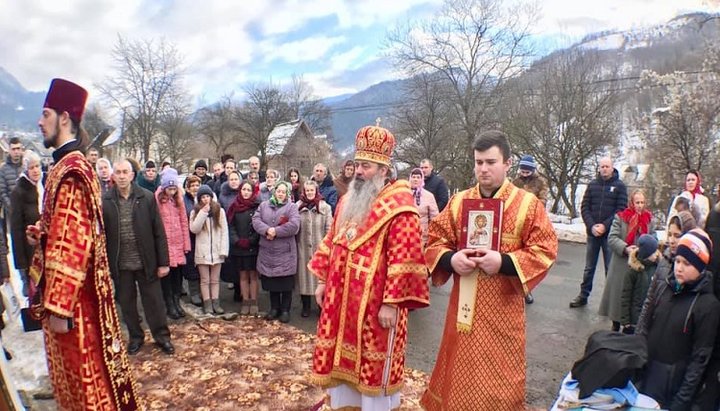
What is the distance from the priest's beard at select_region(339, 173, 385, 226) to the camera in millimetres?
3148

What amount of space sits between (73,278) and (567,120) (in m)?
22.0

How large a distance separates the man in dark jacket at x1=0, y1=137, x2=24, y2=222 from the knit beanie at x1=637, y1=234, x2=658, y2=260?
9.04 m

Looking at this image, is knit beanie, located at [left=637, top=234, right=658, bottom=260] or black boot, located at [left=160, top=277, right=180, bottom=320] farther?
black boot, located at [left=160, top=277, right=180, bottom=320]

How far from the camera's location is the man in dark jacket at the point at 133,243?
15.5 ft

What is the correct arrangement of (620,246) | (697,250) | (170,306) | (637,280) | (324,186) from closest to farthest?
(697,250)
(637,280)
(620,246)
(170,306)
(324,186)

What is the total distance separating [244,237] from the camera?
252 inches

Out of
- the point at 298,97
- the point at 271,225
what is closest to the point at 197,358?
the point at 271,225

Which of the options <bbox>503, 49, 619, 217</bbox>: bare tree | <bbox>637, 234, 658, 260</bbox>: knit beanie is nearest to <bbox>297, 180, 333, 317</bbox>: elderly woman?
<bbox>637, 234, 658, 260</bbox>: knit beanie

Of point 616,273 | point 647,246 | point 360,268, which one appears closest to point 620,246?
point 616,273

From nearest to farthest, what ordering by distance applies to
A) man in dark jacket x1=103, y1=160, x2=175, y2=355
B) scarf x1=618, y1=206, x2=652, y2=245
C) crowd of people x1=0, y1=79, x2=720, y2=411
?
crowd of people x1=0, y1=79, x2=720, y2=411 < man in dark jacket x1=103, y1=160, x2=175, y2=355 < scarf x1=618, y1=206, x2=652, y2=245

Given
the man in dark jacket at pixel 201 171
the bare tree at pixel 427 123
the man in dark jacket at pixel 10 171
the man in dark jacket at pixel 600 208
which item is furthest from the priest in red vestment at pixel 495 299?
the bare tree at pixel 427 123

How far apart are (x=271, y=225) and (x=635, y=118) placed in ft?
85.2

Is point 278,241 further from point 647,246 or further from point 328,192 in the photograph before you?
point 647,246

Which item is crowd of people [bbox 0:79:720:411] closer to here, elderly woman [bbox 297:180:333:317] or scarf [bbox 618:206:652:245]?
scarf [bbox 618:206:652:245]
